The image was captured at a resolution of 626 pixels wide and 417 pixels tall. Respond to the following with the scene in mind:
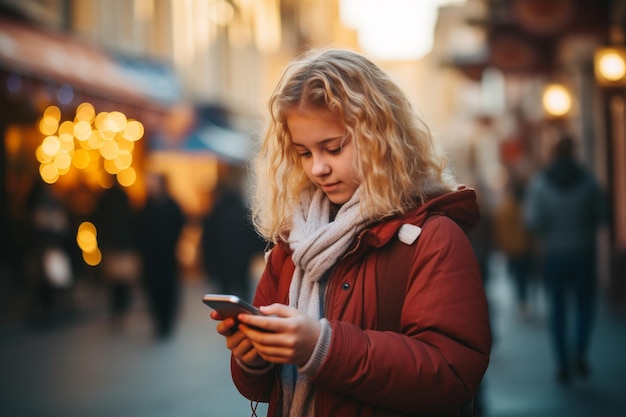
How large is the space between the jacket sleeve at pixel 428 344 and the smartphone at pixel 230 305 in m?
0.19

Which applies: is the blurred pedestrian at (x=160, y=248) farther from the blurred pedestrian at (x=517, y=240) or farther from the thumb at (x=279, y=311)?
the thumb at (x=279, y=311)

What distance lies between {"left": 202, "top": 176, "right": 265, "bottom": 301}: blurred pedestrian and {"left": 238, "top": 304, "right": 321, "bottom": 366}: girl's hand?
9691 mm

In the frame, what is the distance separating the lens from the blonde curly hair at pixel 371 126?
6.80 feet

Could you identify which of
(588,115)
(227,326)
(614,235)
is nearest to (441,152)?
(227,326)

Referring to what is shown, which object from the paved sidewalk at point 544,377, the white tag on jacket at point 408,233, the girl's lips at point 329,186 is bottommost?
the paved sidewalk at point 544,377

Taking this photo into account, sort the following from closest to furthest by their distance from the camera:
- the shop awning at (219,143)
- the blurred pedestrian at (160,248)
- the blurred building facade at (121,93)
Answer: the blurred pedestrian at (160,248) < the blurred building facade at (121,93) < the shop awning at (219,143)

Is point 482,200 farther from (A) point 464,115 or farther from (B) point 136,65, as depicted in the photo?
(A) point 464,115

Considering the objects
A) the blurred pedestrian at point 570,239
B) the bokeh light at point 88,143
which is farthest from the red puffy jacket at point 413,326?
the bokeh light at point 88,143

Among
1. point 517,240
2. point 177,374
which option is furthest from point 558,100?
point 177,374

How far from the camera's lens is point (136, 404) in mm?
6605

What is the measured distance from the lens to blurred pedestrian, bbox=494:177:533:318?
11812mm

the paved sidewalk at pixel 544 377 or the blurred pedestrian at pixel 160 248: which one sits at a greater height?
the blurred pedestrian at pixel 160 248

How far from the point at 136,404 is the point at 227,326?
4.91 metres

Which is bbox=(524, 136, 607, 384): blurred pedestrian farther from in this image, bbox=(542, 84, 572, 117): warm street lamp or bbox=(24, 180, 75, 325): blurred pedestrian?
bbox=(24, 180, 75, 325): blurred pedestrian
